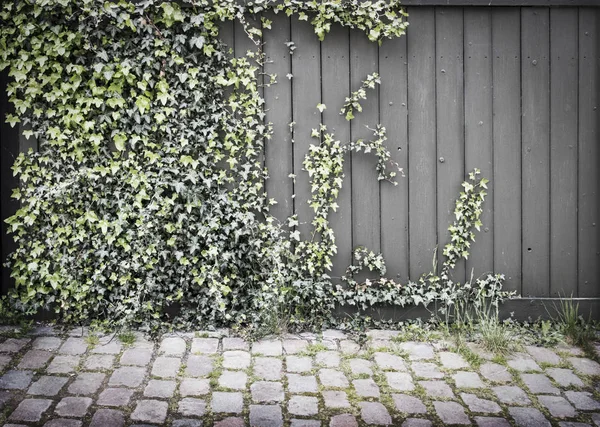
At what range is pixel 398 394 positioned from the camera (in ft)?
10.9

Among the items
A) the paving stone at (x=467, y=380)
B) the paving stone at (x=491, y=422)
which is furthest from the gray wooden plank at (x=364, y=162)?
the paving stone at (x=491, y=422)

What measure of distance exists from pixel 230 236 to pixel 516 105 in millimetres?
2091

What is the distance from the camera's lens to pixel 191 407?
124 inches

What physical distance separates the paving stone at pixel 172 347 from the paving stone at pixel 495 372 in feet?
5.74

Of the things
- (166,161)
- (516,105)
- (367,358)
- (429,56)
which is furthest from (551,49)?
(166,161)

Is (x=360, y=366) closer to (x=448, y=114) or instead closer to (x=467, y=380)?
(x=467, y=380)

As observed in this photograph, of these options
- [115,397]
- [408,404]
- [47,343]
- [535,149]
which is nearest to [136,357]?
[115,397]

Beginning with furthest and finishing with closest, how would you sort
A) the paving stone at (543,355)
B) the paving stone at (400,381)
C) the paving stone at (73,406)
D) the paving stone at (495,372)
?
the paving stone at (543,355), the paving stone at (495,372), the paving stone at (400,381), the paving stone at (73,406)

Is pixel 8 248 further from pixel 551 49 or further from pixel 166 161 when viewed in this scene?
pixel 551 49

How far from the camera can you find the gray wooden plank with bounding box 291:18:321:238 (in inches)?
168

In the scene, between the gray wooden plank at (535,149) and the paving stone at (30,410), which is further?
the gray wooden plank at (535,149)

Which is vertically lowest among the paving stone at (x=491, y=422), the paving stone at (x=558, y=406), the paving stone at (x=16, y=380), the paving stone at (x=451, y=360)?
the paving stone at (x=491, y=422)

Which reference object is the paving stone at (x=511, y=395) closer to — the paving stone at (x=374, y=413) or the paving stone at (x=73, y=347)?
the paving stone at (x=374, y=413)

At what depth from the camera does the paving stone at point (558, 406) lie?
10.2 ft
